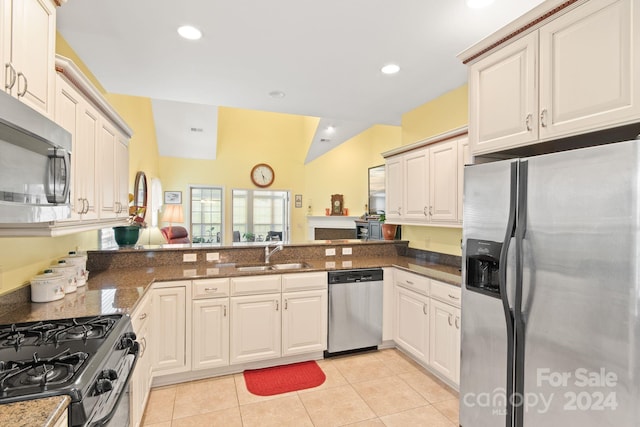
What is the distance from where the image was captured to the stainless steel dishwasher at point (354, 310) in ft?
10.3

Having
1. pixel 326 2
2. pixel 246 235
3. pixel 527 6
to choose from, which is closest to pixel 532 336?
pixel 527 6

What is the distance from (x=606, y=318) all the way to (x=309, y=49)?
2.39 metres

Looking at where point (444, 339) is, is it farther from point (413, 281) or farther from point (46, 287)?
point (46, 287)

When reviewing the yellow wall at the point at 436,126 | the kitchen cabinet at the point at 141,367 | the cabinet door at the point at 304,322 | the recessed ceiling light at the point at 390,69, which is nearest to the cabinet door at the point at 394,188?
the yellow wall at the point at 436,126

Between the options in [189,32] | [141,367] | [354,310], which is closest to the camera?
[141,367]

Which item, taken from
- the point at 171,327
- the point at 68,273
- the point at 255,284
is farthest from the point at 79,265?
the point at 255,284

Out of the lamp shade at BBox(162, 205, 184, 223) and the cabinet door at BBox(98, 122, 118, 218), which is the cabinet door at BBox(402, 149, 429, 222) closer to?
the cabinet door at BBox(98, 122, 118, 218)

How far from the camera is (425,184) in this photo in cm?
321

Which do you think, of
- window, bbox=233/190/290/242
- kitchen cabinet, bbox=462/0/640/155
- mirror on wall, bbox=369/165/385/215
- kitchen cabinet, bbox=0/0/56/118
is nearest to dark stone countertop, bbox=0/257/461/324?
kitchen cabinet, bbox=0/0/56/118

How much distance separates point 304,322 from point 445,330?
4.04 ft


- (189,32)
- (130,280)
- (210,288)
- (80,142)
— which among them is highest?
(189,32)

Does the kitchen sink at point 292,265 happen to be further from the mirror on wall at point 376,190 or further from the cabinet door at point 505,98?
the mirror on wall at point 376,190

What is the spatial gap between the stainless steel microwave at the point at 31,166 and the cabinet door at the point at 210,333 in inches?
64.2

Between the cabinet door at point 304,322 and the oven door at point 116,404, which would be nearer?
the oven door at point 116,404
